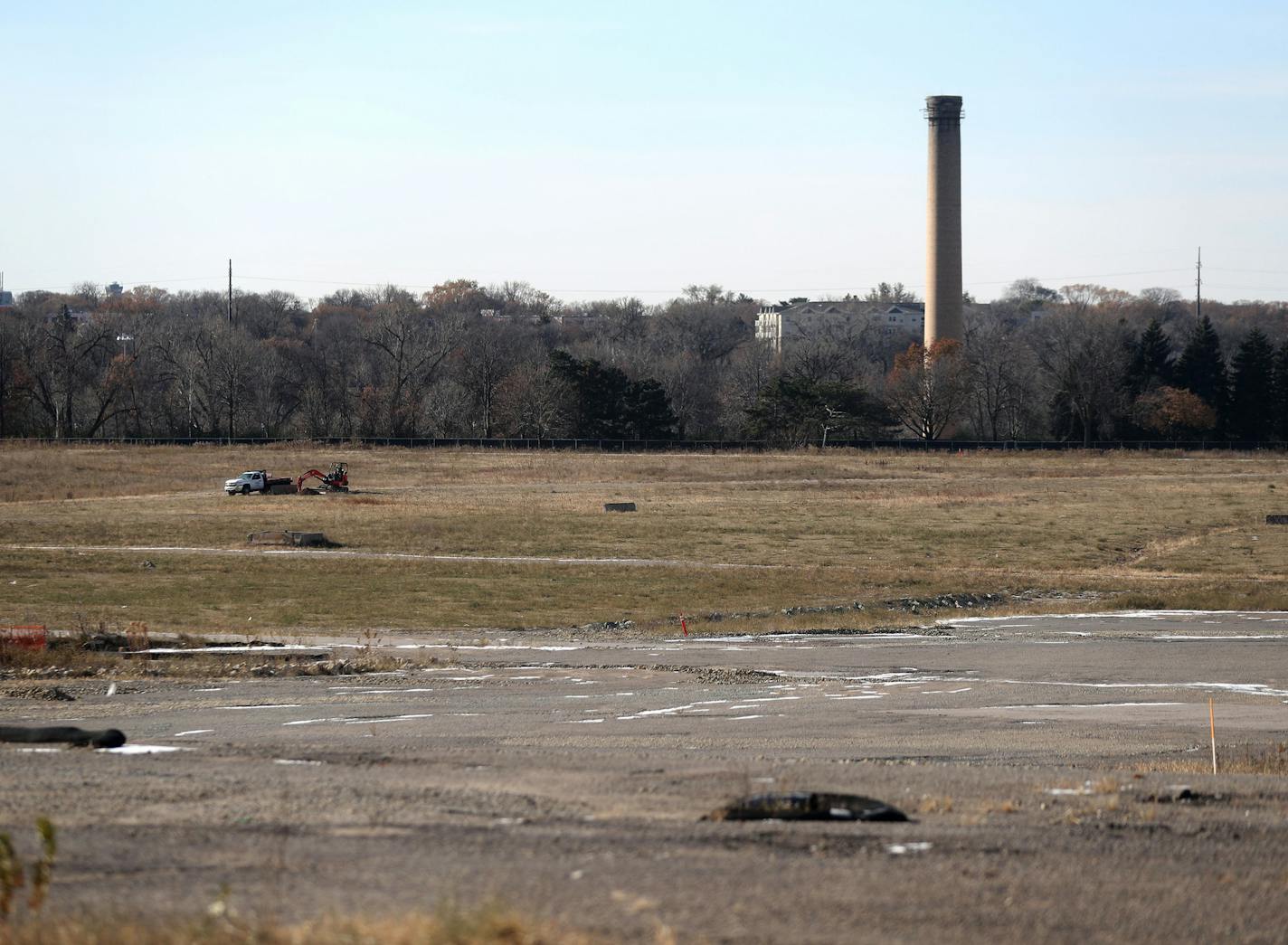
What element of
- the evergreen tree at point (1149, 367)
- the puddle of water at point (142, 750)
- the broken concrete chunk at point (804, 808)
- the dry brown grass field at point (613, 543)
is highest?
the evergreen tree at point (1149, 367)

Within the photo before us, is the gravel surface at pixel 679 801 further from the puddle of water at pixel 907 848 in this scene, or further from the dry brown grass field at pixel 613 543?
the dry brown grass field at pixel 613 543

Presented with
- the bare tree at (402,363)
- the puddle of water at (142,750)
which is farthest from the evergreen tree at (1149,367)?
the puddle of water at (142,750)

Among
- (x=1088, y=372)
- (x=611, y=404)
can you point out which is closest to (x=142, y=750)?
(x=611, y=404)

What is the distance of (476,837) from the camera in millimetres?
9422

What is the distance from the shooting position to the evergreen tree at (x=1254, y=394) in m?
122

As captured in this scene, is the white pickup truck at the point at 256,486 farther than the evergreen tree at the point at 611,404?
No

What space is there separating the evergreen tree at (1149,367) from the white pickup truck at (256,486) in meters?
83.7

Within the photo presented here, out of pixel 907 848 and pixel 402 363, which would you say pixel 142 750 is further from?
pixel 402 363

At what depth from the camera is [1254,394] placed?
122750 mm

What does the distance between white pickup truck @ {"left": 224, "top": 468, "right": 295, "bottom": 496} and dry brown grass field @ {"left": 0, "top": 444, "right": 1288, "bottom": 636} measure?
4.82 feet

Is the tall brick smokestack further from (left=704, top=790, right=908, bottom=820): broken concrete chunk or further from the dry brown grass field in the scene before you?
(left=704, top=790, right=908, bottom=820): broken concrete chunk

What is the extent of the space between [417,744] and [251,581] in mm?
23193

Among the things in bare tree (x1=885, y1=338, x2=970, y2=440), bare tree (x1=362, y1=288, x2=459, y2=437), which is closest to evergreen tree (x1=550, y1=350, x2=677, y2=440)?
bare tree (x1=362, y1=288, x2=459, y2=437)

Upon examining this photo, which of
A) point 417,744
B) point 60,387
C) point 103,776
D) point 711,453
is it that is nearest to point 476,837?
point 103,776
